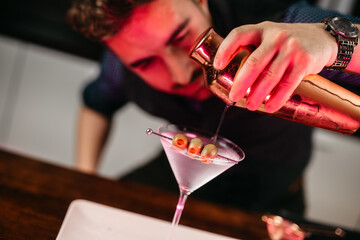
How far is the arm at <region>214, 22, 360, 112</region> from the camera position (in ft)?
1.71

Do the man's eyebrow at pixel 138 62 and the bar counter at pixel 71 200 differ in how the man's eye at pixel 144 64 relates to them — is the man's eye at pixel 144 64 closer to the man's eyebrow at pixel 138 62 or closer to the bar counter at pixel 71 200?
the man's eyebrow at pixel 138 62

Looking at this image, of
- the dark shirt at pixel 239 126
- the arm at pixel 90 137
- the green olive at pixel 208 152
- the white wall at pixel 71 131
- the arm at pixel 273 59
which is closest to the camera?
the arm at pixel 273 59

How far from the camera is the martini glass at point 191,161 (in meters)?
0.68

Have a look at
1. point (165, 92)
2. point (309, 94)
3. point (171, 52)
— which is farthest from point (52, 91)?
point (309, 94)

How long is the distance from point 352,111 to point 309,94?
0.09 m

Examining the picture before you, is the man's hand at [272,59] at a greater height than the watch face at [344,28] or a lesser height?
lesser

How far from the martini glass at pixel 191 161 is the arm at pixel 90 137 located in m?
0.78

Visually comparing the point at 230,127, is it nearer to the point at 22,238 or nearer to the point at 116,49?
the point at 116,49

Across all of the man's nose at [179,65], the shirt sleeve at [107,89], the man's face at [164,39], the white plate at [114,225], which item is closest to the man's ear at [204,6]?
the man's face at [164,39]

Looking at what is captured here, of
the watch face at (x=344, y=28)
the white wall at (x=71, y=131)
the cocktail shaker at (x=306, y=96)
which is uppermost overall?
the watch face at (x=344, y=28)

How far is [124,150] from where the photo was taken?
2188mm

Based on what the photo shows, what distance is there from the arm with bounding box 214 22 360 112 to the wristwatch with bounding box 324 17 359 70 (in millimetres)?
53

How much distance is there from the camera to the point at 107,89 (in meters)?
1.39

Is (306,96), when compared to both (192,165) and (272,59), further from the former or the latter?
(192,165)
